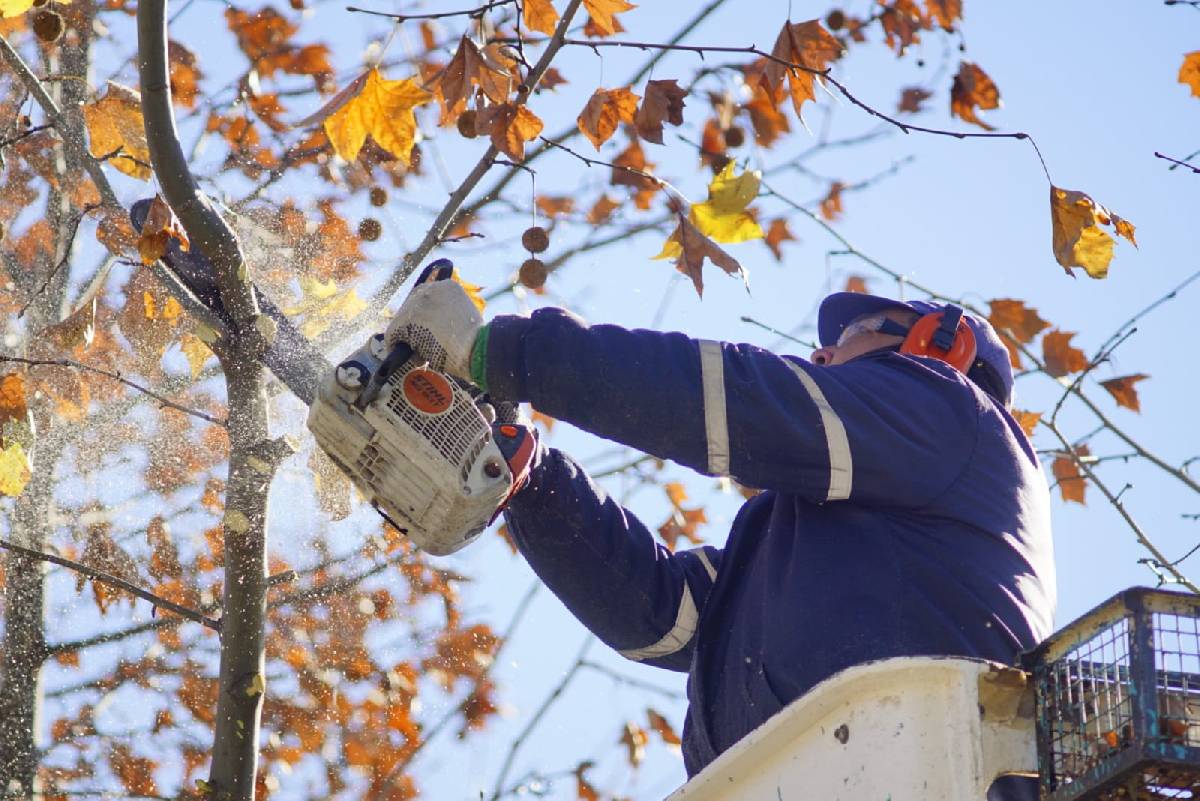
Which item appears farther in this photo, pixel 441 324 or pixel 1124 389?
pixel 1124 389

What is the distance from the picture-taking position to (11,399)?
4535 mm

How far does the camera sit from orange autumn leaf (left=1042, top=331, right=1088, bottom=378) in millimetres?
5406

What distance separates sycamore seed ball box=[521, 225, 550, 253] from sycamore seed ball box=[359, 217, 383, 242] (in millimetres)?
726

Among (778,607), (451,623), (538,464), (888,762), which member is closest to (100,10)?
(451,623)

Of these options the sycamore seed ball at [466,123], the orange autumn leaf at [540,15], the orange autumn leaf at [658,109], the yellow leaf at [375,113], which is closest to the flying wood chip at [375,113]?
the yellow leaf at [375,113]

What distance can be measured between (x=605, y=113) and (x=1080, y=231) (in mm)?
1246

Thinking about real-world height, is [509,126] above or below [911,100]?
below

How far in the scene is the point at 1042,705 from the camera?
2.31 metres

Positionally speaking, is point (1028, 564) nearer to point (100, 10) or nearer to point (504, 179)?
point (504, 179)

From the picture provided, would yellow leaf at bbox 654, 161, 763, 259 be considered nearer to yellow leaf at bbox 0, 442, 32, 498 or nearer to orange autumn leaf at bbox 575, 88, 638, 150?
orange autumn leaf at bbox 575, 88, 638, 150

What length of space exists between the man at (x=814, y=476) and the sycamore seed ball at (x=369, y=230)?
1783 mm

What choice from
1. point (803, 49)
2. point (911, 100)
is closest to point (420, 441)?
point (803, 49)

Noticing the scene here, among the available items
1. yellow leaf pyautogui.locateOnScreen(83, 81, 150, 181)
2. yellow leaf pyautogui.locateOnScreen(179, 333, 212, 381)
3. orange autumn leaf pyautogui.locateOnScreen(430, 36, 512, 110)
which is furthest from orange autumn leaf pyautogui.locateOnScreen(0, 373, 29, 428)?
orange autumn leaf pyautogui.locateOnScreen(430, 36, 512, 110)

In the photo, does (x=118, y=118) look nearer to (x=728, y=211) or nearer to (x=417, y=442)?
(x=417, y=442)
